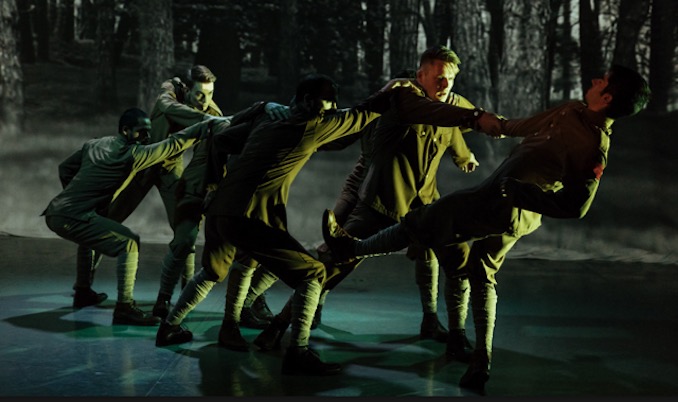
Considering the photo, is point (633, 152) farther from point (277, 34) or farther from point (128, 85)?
point (128, 85)

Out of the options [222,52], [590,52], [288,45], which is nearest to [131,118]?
[222,52]

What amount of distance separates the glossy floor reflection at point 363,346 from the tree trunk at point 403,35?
2.44 m

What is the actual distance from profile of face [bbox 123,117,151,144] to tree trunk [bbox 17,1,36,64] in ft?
13.4

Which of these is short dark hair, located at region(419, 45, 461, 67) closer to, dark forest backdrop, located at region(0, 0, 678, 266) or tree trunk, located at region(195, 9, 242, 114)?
dark forest backdrop, located at region(0, 0, 678, 266)

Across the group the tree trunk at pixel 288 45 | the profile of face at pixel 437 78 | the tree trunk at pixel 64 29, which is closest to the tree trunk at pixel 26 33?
the tree trunk at pixel 64 29

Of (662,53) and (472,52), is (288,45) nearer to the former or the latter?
(472,52)

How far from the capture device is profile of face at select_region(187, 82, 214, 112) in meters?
5.56

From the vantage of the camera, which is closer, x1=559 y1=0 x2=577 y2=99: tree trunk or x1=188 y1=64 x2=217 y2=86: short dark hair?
x1=188 y1=64 x2=217 y2=86: short dark hair

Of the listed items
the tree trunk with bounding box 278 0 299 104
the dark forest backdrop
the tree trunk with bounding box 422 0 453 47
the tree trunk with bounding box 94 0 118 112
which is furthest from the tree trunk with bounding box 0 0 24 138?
the tree trunk with bounding box 422 0 453 47

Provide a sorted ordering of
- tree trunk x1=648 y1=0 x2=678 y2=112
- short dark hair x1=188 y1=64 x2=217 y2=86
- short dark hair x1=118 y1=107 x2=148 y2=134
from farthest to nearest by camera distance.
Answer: tree trunk x1=648 y1=0 x2=678 y2=112
short dark hair x1=188 y1=64 x2=217 y2=86
short dark hair x1=118 y1=107 x2=148 y2=134

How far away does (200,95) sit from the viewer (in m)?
5.58

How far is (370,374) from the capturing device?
167 inches

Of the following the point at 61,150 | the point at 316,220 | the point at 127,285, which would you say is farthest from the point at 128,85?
A: the point at 127,285

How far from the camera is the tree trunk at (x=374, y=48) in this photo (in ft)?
28.3
